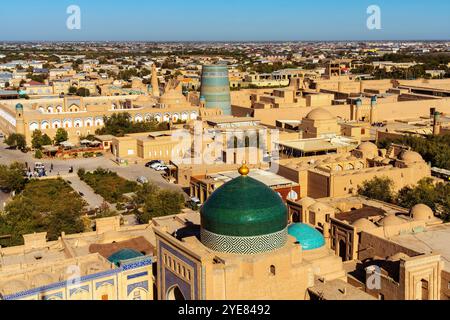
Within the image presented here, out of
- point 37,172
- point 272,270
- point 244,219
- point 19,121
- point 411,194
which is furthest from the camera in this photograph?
point 19,121

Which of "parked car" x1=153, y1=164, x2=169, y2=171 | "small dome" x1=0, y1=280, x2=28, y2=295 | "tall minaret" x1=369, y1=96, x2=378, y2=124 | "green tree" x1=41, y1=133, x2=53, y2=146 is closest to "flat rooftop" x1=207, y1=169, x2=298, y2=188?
"parked car" x1=153, y1=164, x2=169, y2=171

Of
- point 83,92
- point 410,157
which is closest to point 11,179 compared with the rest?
point 410,157

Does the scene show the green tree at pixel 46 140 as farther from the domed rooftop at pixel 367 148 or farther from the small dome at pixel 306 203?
the small dome at pixel 306 203

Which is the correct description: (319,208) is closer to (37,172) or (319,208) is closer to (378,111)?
(37,172)

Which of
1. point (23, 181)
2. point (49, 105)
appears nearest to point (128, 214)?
point (23, 181)

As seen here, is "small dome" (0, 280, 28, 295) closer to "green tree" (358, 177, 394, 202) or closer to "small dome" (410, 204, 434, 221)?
"small dome" (410, 204, 434, 221)

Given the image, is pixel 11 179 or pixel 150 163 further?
pixel 150 163
